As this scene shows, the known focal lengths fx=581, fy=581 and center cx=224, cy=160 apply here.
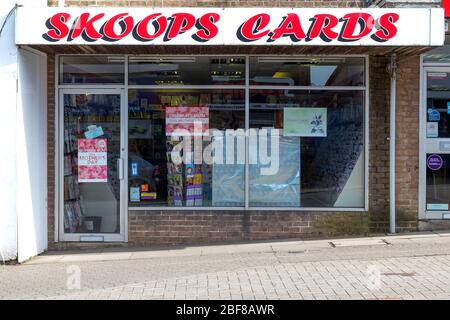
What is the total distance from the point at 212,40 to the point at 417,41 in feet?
9.36

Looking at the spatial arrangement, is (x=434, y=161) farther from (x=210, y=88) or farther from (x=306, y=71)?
(x=210, y=88)

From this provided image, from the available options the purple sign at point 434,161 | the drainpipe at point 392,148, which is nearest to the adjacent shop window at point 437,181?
the purple sign at point 434,161

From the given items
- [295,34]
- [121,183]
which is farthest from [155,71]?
[295,34]

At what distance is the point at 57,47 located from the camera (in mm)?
8547

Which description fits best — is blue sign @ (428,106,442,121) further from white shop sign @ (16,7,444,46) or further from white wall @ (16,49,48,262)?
white wall @ (16,49,48,262)

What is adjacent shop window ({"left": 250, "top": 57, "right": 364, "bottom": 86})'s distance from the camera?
31.1 feet

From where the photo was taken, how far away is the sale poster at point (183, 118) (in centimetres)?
955

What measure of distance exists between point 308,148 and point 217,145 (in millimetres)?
1511

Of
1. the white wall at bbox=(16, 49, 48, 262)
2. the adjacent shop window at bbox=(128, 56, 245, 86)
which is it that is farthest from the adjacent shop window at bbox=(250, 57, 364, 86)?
the white wall at bbox=(16, 49, 48, 262)

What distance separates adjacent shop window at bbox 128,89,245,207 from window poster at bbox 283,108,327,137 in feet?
2.48

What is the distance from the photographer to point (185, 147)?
9.60m

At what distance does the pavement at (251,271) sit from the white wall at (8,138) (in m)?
0.45

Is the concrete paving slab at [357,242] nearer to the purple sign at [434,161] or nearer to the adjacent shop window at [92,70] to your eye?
the purple sign at [434,161]
